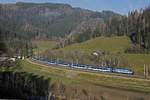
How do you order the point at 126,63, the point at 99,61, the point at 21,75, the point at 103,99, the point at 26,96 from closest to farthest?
the point at 103,99
the point at 26,96
the point at 21,75
the point at 126,63
the point at 99,61

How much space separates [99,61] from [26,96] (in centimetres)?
9178

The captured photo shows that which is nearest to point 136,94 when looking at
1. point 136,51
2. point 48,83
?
point 48,83

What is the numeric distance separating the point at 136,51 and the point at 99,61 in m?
32.6

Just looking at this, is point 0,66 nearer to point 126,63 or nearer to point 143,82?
point 143,82

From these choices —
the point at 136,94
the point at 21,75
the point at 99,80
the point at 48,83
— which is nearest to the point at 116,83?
the point at 99,80

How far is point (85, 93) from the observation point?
60969 mm

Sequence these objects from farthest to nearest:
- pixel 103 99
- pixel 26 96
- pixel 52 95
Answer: pixel 26 96 → pixel 52 95 → pixel 103 99

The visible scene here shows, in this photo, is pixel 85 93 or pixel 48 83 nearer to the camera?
pixel 85 93

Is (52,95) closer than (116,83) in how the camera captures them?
Yes

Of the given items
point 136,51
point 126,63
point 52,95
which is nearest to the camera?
point 52,95

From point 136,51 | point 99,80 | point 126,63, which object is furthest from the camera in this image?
point 136,51

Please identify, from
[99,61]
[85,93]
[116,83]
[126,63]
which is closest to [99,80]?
[116,83]

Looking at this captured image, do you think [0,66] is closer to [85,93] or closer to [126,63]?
[85,93]

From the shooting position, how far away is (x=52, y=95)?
66938 millimetres
